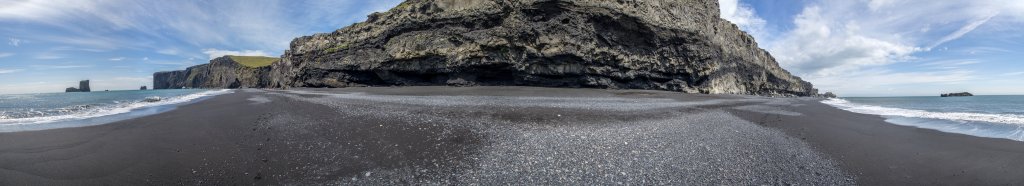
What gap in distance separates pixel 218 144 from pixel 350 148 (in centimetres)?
230

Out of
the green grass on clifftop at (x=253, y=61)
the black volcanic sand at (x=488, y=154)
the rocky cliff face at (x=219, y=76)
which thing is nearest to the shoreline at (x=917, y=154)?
the black volcanic sand at (x=488, y=154)

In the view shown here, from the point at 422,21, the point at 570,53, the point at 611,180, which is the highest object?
the point at 422,21

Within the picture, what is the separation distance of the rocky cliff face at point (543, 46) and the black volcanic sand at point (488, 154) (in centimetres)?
2079

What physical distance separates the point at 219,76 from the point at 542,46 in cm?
12457

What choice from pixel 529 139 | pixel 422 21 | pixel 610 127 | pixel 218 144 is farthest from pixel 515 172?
pixel 422 21

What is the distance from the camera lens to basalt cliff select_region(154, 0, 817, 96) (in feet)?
97.6

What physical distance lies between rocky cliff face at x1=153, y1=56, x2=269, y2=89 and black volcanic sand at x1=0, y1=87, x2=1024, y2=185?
89.5 metres

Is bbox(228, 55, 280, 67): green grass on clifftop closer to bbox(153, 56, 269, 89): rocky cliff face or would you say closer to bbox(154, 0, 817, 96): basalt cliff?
bbox(153, 56, 269, 89): rocky cliff face

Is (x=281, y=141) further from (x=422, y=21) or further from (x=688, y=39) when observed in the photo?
(x=688, y=39)

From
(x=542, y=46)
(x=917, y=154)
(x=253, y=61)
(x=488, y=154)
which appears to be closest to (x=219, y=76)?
(x=253, y=61)

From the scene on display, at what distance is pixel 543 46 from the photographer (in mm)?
29609

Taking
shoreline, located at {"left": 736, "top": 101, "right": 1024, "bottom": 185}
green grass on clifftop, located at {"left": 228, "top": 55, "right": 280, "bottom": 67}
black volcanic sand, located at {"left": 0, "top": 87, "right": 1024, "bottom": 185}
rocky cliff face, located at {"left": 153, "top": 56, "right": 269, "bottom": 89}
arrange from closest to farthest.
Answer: black volcanic sand, located at {"left": 0, "top": 87, "right": 1024, "bottom": 185}
shoreline, located at {"left": 736, "top": 101, "right": 1024, "bottom": 185}
rocky cliff face, located at {"left": 153, "top": 56, "right": 269, "bottom": 89}
green grass on clifftop, located at {"left": 228, "top": 55, "right": 280, "bottom": 67}

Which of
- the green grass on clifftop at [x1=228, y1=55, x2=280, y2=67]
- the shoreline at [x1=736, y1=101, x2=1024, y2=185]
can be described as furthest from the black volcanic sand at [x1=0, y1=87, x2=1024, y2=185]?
the green grass on clifftop at [x1=228, y1=55, x2=280, y2=67]

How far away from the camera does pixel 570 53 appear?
29.2 meters
